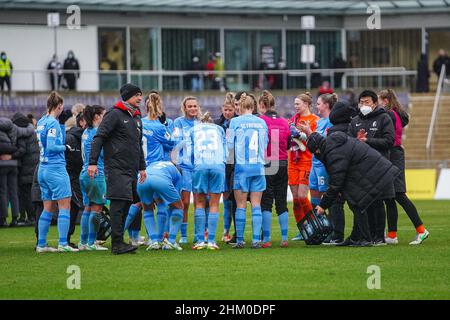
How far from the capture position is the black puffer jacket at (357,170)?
16.0 m

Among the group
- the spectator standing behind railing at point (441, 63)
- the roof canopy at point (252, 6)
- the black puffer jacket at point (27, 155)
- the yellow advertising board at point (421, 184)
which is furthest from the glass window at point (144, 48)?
the black puffer jacket at point (27, 155)

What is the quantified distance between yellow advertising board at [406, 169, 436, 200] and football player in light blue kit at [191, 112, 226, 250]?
1590cm

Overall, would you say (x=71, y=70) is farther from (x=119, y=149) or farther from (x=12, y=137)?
(x=119, y=149)

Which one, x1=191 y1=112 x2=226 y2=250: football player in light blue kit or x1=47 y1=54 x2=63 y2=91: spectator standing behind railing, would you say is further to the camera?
x1=47 y1=54 x2=63 y2=91: spectator standing behind railing

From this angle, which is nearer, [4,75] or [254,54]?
[4,75]

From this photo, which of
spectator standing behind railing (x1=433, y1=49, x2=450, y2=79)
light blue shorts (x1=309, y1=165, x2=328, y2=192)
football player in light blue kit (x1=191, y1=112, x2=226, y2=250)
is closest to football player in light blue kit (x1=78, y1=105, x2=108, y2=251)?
football player in light blue kit (x1=191, y1=112, x2=226, y2=250)

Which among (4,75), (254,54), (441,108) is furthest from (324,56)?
(4,75)

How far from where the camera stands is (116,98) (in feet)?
133

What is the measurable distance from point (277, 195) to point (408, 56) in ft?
121

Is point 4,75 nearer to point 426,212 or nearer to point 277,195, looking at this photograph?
point 426,212

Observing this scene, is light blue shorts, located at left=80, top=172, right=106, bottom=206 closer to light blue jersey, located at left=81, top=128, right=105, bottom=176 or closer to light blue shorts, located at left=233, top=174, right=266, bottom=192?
light blue jersey, located at left=81, top=128, right=105, bottom=176

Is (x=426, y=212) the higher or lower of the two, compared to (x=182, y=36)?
lower

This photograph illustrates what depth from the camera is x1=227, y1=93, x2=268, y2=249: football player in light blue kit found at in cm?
1625

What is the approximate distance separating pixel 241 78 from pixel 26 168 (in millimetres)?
21658
